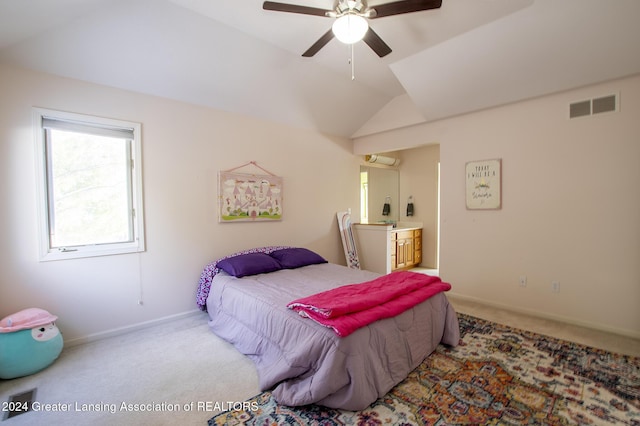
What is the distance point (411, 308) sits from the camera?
2275 millimetres

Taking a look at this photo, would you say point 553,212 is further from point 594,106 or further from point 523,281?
point 594,106

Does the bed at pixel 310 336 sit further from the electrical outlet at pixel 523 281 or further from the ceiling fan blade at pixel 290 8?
the ceiling fan blade at pixel 290 8

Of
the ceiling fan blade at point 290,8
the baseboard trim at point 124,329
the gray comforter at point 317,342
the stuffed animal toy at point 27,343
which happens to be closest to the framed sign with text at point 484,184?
the gray comforter at point 317,342

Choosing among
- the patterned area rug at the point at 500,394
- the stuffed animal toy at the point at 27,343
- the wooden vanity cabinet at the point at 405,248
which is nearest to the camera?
the patterned area rug at the point at 500,394

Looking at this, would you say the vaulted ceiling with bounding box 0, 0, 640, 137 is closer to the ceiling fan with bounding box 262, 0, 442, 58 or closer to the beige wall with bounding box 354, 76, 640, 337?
the beige wall with bounding box 354, 76, 640, 337

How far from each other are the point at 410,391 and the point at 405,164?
4.98 metres

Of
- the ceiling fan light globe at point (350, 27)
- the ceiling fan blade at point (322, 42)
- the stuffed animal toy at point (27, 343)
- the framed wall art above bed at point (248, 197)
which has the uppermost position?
the ceiling fan blade at point (322, 42)

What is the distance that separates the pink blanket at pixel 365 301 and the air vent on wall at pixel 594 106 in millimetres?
2316

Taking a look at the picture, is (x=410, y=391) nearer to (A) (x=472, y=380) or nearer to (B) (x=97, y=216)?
(A) (x=472, y=380)

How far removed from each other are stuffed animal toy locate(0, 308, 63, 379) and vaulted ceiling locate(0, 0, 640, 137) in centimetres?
208

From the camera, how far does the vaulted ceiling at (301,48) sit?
91.5 inches

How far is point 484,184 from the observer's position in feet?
12.0

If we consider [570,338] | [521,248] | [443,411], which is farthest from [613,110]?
[443,411]

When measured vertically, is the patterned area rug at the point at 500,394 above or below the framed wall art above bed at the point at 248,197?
below
